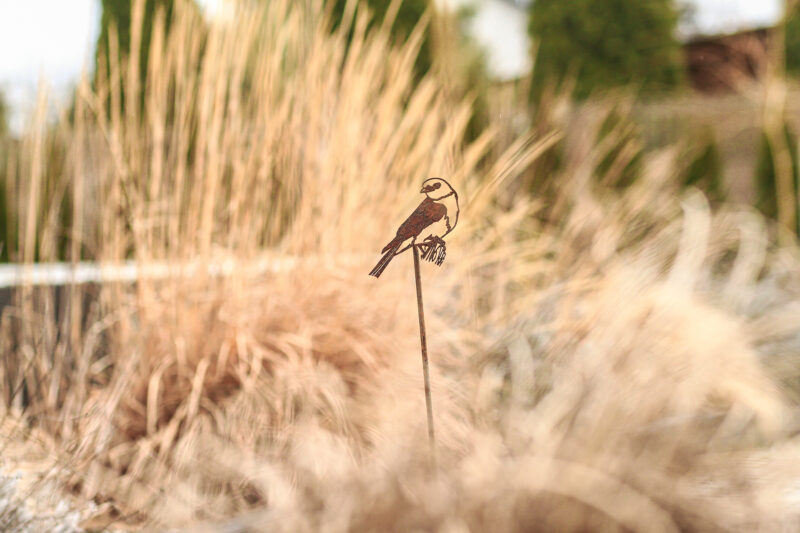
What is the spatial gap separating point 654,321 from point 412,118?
2.26 feet

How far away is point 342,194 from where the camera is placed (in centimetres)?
156

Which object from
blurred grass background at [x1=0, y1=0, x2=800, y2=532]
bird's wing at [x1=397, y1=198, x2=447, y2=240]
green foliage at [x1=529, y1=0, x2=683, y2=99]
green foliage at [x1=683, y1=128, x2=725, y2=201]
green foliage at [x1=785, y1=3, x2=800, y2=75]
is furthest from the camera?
green foliage at [x1=785, y1=3, x2=800, y2=75]

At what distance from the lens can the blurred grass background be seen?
933 millimetres

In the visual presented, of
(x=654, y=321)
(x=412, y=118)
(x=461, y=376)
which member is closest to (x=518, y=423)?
(x=461, y=376)

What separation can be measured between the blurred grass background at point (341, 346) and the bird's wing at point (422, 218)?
33cm

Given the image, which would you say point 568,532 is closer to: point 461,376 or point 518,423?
point 518,423

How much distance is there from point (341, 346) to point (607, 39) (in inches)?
156

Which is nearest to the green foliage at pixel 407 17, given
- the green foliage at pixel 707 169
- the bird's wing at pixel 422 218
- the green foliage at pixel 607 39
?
the green foliage at pixel 707 169

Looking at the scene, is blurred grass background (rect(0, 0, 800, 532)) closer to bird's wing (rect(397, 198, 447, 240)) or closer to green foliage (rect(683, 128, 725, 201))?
bird's wing (rect(397, 198, 447, 240))

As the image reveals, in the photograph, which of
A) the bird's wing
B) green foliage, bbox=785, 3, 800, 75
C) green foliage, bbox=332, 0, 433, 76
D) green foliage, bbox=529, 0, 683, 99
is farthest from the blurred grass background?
green foliage, bbox=785, 3, 800, 75

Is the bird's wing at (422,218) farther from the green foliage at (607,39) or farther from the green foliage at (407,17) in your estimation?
the green foliage at (607,39)

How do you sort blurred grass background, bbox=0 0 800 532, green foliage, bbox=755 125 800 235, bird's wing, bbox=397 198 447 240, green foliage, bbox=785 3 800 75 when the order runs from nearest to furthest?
bird's wing, bbox=397 198 447 240 → blurred grass background, bbox=0 0 800 532 → green foliage, bbox=755 125 800 235 → green foliage, bbox=785 3 800 75

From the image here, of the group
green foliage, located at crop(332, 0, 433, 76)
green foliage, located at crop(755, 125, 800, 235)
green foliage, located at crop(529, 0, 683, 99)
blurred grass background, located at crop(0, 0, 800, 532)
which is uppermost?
green foliage, located at crop(529, 0, 683, 99)

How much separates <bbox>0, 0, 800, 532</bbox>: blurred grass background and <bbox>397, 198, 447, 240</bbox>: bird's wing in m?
0.33
